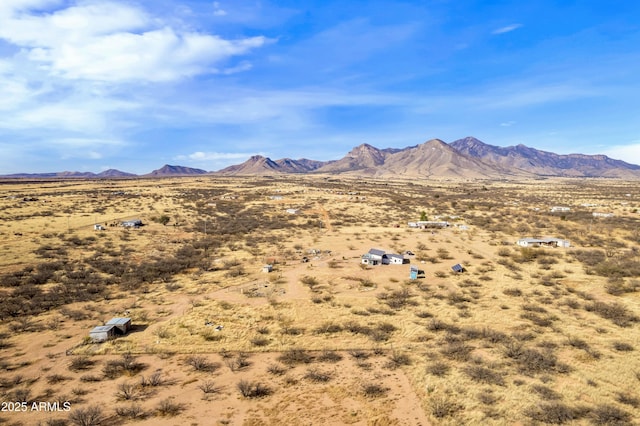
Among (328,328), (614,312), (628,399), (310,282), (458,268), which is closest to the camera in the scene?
(628,399)

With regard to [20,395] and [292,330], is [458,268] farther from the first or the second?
[20,395]

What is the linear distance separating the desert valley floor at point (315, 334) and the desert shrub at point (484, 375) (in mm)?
52

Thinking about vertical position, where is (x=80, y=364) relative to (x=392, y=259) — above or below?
below

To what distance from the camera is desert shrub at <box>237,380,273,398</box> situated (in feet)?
39.9

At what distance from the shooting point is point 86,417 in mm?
10586

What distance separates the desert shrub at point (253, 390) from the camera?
12.2 m

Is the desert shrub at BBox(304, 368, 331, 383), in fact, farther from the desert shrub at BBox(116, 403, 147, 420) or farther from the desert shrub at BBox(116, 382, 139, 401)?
the desert shrub at BBox(116, 382, 139, 401)

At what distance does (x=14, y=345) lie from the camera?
15805 millimetres

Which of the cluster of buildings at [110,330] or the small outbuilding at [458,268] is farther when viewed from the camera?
the small outbuilding at [458,268]

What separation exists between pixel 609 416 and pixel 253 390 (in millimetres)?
12095

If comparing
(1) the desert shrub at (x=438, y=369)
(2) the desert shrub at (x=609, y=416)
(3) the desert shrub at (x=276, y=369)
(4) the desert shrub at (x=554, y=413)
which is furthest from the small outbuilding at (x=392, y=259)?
(2) the desert shrub at (x=609, y=416)

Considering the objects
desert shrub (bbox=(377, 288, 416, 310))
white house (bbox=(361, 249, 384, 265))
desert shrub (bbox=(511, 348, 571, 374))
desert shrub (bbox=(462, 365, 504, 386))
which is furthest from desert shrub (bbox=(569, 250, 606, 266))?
desert shrub (bbox=(462, 365, 504, 386))

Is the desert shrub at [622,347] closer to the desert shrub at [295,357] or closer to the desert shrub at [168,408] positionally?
the desert shrub at [295,357]

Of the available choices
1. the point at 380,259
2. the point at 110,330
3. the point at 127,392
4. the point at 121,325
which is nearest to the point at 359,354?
the point at 127,392
